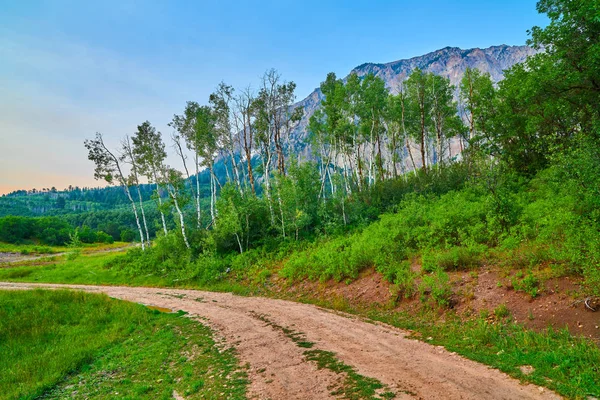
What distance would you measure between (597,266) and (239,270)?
23.4 metres

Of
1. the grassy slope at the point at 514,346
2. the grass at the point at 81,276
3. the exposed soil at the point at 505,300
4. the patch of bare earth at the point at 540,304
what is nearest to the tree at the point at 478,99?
the exposed soil at the point at 505,300

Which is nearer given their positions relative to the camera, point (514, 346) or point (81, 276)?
point (514, 346)

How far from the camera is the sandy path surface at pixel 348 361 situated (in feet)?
22.4

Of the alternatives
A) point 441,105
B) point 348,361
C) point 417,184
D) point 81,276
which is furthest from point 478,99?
point 81,276

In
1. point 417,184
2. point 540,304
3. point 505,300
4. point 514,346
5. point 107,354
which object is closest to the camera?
point 514,346

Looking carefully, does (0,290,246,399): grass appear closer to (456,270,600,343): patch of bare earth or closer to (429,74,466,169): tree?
(456,270,600,343): patch of bare earth

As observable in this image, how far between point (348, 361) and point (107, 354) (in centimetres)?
1058

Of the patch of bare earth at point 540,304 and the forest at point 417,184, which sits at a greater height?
the forest at point 417,184

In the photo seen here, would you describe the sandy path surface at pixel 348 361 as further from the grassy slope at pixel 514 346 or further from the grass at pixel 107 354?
the grass at pixel 107 354

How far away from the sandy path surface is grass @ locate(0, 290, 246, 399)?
927mm

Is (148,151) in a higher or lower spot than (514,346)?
higher

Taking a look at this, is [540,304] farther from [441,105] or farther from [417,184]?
[441,105]

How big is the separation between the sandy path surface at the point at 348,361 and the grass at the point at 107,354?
93 cm

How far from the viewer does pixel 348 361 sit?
886 centimetres
